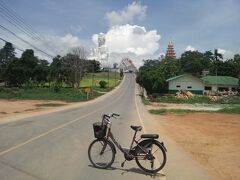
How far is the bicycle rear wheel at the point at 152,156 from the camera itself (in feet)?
30.9

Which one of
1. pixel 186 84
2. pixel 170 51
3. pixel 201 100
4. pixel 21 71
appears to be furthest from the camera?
pixel 170 51

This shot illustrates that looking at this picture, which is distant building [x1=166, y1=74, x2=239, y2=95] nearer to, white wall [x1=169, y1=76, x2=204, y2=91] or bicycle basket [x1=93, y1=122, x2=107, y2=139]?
white wall [x1=169, y1=76, x2=204, y2=91]

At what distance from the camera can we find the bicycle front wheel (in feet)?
32.1

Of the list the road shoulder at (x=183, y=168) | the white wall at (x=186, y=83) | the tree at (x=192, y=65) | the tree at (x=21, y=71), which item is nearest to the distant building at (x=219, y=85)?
the white wall at (x=186, y=83)

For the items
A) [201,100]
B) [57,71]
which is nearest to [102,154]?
[201,100]

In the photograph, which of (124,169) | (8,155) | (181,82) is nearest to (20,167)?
(8,155)

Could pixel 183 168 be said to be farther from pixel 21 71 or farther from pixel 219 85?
pixel 21 71

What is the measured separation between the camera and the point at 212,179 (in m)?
9.02

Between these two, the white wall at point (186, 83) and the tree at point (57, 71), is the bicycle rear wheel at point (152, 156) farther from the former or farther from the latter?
the tree at point (57, 71)

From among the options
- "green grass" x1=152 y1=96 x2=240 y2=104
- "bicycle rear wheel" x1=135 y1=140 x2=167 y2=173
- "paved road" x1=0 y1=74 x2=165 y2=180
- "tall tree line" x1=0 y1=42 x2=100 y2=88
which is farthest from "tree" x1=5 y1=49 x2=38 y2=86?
"bicycle rear wheel" x1=135 y1=140 x2=167 y2=173

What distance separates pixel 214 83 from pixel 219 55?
152ft

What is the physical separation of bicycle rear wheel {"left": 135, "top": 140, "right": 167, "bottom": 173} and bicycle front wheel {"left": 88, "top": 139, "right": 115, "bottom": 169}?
710 millimetres

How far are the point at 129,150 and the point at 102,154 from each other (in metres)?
0.73

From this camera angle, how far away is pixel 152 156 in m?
9.37
